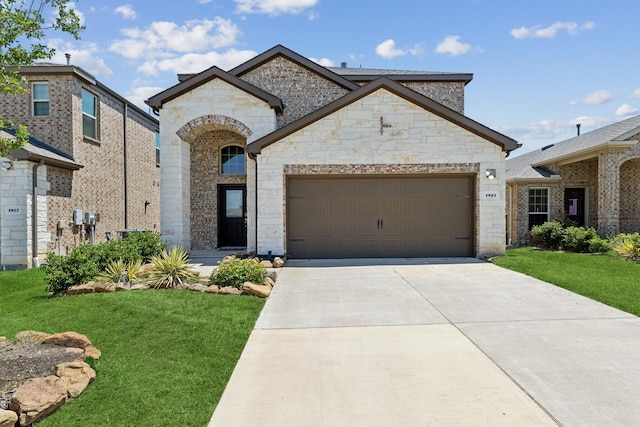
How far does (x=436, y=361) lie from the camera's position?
482 cm

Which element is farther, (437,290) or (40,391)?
(437,290)

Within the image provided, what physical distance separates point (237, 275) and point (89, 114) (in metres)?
11.3

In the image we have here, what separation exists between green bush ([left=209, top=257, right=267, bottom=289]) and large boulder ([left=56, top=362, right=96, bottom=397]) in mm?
4044

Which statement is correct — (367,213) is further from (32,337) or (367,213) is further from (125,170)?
(125,170)

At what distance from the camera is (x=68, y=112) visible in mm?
14352

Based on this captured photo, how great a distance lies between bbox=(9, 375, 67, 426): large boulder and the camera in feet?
11.7


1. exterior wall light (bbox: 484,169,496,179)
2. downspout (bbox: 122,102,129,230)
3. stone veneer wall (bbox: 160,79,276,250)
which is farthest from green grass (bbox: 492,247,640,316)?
downspout (bbox: 122,102,129,230)

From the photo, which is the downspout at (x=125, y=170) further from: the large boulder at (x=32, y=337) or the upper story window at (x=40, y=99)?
the large boulder at (x=32, y=337)

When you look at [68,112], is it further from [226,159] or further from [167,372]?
[167,372]

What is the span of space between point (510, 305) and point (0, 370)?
734cm

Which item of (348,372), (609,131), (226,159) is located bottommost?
(348,372)

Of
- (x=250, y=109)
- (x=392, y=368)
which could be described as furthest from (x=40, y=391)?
(x=250, y=109)

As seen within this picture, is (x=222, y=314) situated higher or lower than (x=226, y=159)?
lower

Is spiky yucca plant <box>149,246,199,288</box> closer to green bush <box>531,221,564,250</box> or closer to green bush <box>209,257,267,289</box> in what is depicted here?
green bush <box>209,257,267,289</box>
